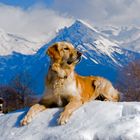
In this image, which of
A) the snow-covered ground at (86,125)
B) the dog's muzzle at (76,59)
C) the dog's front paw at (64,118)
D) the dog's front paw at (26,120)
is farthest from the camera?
the dog's muzzle at (76,59)

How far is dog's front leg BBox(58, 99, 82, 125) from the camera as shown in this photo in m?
11.9

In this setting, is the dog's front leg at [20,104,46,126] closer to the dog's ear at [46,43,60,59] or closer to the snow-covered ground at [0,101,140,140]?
the snow-covered ground at [0,101,140,140]

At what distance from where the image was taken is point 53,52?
1313 cm

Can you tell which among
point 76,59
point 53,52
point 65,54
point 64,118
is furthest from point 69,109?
point 53,52

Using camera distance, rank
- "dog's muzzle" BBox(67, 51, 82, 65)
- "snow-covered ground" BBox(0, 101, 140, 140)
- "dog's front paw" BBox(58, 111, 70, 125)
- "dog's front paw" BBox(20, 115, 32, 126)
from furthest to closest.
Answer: "dog's muzzle" BBox(67, 51, 82, 65) < "dog's front paw" BBox(20, 115, 32, 126) < "dog's front paw" BBox(58, 111, 70, 125) < "snow-covered ground" BBox(0, 101, 140, 140)

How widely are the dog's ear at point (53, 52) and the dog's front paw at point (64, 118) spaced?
4.82 feet

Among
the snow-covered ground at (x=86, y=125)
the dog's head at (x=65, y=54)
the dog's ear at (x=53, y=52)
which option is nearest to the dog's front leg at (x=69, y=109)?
the snow-covered ground at (x=86, y=125)

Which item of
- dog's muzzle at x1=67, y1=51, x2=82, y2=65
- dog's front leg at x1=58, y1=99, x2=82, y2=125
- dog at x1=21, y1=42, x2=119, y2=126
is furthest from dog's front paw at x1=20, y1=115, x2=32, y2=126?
dog's muzzle at x1=67, y1=51, x2=82, y2=65

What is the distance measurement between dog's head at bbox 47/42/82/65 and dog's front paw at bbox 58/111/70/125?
138 centimetres

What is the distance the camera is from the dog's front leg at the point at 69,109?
11.9 metres

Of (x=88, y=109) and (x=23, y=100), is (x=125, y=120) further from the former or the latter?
(x=23, y=100)

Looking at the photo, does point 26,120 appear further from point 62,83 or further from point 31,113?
point 62,83

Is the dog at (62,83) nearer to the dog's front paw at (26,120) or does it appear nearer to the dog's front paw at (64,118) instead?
the dog's front paw at (26,120)

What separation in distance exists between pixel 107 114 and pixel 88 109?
0.64 metres
